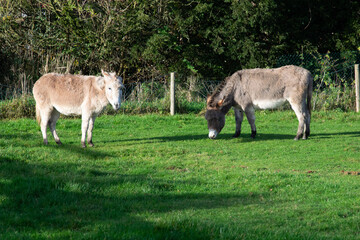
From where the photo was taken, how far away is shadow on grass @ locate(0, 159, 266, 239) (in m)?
5.28

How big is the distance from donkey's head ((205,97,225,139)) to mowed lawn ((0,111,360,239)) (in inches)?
12.1

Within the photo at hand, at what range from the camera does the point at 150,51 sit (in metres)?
20.0

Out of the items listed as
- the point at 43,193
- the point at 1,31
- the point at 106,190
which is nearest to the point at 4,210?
the point at 43,193

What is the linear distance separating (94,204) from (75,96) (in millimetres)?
5433

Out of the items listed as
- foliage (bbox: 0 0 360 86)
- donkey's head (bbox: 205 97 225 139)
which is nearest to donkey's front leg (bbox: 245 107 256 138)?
donkey's head (bbox: 205 97 225 139)

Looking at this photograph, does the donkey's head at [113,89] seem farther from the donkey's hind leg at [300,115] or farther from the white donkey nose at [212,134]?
the donkey's hind leg at [300,115]

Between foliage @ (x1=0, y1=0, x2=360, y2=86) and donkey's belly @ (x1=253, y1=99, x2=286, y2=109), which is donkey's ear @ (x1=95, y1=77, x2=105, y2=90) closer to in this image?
donkey's belly @ (x1=253, y1=99, x2=286, y2=109)

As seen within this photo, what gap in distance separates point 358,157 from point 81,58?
13318mm

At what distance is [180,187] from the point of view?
7508mm

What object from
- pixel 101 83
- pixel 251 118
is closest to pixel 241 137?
pixel 251 118

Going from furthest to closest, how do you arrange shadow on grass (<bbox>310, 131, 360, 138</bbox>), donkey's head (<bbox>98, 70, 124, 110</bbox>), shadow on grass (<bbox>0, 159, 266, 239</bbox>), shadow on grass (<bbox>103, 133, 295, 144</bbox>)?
shadow on grass (<bbox>310, 131, 360, 138</bbox>) < shadow on grass (<bbox>103, 133, 295, 144</bbox>) < donkey's head (<bbox>98, 70, 124, 110</bbox>) < shadow on grass (<bbox>0, 159, 266, 239</bbox>)

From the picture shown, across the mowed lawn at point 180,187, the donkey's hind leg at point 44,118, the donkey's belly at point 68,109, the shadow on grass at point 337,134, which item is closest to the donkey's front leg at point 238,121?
the mowed lawn at point 180,187

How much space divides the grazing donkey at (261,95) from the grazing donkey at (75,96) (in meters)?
3.06

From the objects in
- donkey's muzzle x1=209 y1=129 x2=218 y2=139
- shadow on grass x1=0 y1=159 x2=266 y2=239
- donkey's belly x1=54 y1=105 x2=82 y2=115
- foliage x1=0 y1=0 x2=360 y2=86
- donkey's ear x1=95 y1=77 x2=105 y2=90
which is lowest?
shadow on grass x1=0 y1=159 x2=266 y2=239
